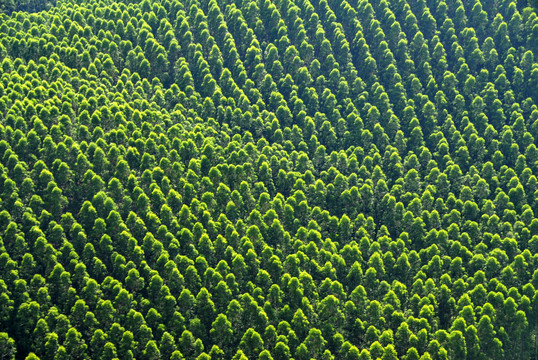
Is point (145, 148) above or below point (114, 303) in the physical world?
above

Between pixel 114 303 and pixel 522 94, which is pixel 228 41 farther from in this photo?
pixel 114 303

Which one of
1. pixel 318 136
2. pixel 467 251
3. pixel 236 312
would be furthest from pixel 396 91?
pixel 236 312

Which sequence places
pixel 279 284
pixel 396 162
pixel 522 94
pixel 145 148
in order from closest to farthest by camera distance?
pixel 279 284 < pixel 145 148 < pixel 396 162 < pixel 522 94

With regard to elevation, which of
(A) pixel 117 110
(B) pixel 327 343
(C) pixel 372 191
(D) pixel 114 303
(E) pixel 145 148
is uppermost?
(A) pixel 117 110

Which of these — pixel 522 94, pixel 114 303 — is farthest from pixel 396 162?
pixel 114 303

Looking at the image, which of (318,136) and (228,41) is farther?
(228,41)

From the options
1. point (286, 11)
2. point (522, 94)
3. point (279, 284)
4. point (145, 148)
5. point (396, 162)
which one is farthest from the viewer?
point (286, 11)
